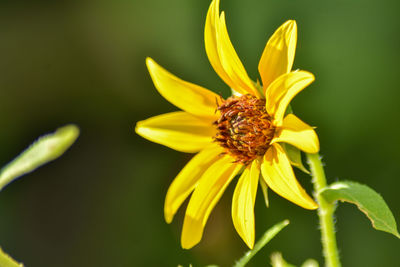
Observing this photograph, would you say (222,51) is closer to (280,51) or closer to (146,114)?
Answer: (280,51)

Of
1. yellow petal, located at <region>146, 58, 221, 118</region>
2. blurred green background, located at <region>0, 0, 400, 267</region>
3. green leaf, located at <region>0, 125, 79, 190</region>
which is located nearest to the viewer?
green leaf, located at <region>0, 125, 79, 190</region>

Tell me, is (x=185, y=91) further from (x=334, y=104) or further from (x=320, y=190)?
(x=334, y=104)

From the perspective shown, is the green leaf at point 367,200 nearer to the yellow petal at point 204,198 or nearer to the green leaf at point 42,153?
the yellow petal at point 204,198

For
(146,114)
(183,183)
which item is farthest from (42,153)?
(146,114)

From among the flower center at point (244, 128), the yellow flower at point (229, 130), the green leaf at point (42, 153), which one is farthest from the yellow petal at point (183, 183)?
the green leaf at point (42, 153)

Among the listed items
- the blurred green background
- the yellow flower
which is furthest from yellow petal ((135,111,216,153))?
the blurred green background

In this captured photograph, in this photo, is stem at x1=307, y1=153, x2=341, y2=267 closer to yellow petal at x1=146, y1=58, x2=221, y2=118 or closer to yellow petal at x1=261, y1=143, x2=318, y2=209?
yellow petal at x1=261, y1=143, x2=318, y2=209
